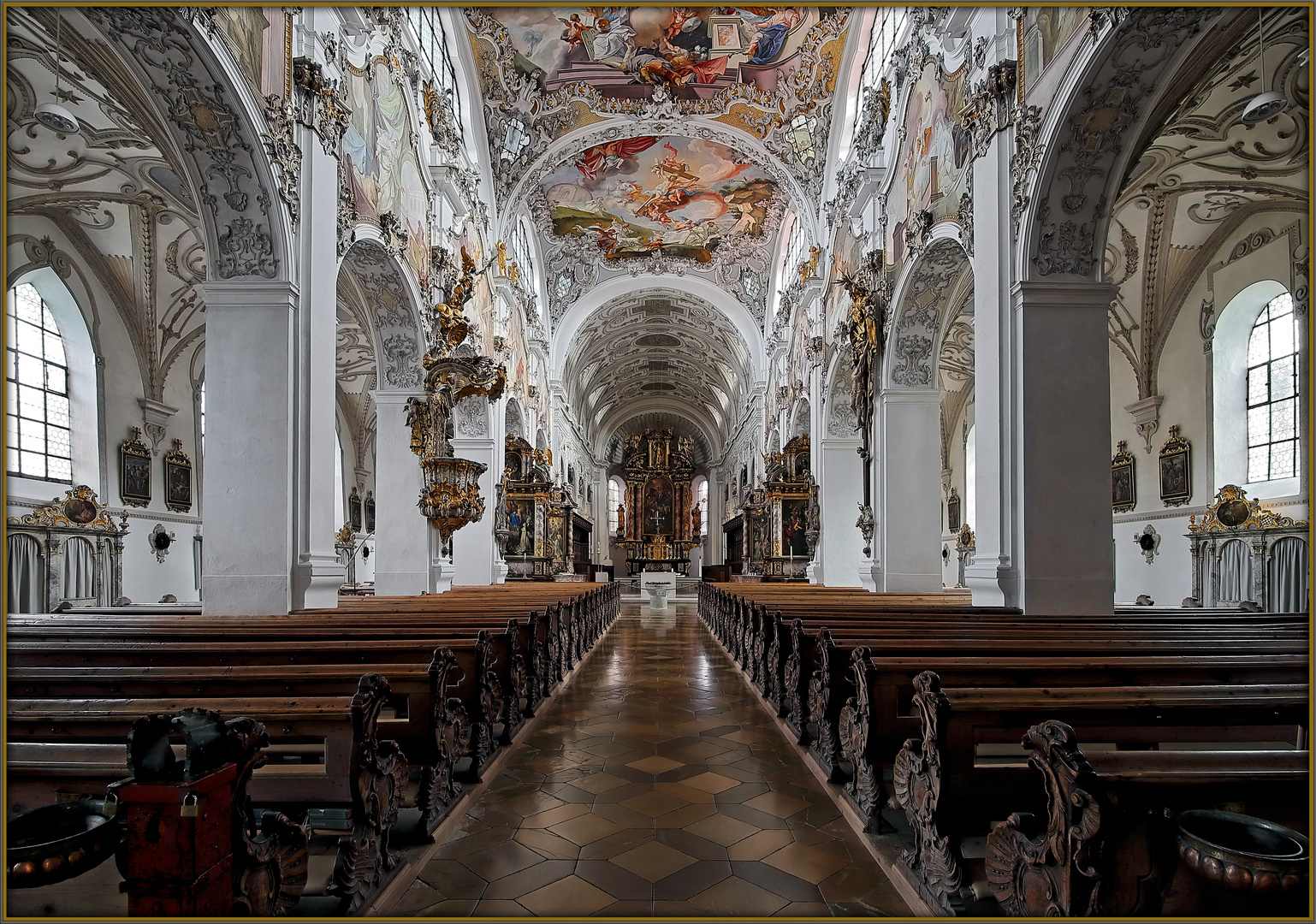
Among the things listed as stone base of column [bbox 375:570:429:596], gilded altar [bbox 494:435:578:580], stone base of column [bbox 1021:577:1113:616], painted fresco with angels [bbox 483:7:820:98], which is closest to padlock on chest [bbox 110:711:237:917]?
stone base of column [bbox 1021:577:1113:616]

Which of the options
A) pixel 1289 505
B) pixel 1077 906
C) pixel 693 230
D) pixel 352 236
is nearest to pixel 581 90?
pixel 693 230

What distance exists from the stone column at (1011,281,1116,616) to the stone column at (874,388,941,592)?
3.80m

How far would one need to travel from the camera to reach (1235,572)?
11266 millimetres

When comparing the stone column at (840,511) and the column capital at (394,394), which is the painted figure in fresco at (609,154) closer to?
the stone column at (840,511)

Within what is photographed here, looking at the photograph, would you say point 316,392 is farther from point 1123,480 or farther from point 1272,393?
point 1123,480

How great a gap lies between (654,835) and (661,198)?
1757 centimetres

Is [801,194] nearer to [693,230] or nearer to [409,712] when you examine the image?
[693,230]

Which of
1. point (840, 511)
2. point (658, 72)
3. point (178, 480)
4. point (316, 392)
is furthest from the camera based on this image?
point (658, 72)

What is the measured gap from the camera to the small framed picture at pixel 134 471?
514 inches

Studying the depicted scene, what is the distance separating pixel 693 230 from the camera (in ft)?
67.5

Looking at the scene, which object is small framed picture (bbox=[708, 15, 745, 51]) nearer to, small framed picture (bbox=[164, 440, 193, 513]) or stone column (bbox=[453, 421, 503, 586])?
stone column (bbox=[453, 421, 503, 586])

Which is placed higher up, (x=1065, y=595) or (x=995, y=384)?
(x=995, y=384)

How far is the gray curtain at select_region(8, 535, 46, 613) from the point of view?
1082cm

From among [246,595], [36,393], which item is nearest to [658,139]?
[36,393]
